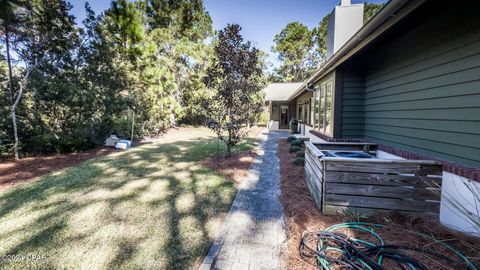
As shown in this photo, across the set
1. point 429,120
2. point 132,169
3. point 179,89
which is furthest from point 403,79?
point 179,89

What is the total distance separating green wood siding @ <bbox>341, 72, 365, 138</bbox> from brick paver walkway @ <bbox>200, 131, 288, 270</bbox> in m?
2.72

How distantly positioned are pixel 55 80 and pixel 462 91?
10373 millimetres

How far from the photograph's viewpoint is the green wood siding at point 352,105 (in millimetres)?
5508

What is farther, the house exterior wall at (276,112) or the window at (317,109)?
the house exterior wall at (276,112)

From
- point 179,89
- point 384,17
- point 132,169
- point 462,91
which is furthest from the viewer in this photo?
point 179,89

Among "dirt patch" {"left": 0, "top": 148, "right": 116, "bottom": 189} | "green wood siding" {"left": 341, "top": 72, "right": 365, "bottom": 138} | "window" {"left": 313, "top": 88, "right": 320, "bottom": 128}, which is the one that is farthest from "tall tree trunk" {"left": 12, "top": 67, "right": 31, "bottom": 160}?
"window" {"left": 313, "top": 88, "right": 320, "bottom": 128}

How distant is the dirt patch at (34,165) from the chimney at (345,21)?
9.33m

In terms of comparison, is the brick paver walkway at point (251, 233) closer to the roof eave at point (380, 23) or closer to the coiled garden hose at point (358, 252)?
the coiled garden hose at point (358, 252)

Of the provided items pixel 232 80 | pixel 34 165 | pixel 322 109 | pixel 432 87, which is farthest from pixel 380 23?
pixel 34 165

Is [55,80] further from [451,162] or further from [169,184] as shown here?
[451,162]

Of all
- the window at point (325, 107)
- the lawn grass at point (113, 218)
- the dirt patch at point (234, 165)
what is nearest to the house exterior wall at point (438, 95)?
the window at point (325, 107)

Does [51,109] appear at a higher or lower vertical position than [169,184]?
higher

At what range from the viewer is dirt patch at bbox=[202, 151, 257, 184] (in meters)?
5.12

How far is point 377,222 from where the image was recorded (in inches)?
108
